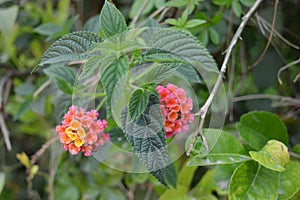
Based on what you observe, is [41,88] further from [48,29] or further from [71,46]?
[71,46]

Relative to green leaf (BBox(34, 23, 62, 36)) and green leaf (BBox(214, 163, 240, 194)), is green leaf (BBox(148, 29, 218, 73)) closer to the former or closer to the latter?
green leaf (BBox(214, 163, 240, 194))

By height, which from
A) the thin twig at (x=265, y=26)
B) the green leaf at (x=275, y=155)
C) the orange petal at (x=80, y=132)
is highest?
the thin twig at (x=265, y=26)

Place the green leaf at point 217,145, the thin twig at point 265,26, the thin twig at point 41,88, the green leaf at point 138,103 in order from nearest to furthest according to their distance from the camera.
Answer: the green leaf at point 138,103, the green leaf at point 217,145, the thin twig at point 265,26, the thin twig at point 41,88

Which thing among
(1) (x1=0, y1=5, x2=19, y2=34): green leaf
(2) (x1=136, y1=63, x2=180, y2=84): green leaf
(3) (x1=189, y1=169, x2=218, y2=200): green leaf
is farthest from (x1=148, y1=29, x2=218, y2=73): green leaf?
(1) (x1=0, y1=5, x2=19, y2=34): green leaf

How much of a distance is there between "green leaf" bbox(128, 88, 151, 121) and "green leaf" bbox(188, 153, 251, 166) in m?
0.12

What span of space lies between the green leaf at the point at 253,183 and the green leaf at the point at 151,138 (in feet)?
0.41

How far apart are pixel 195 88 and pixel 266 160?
27cm

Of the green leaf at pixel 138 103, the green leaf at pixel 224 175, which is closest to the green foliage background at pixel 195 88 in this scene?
the green leaf at pixel 224 175

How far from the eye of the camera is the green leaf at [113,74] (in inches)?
24.5

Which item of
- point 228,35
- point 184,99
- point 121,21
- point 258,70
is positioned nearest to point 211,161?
point 184,99

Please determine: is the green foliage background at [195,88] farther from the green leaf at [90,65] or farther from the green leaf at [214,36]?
the green leaf at [90,65]

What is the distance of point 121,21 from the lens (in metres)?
0.65

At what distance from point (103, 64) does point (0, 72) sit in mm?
711

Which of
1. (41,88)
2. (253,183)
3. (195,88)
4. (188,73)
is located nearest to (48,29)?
(41,88)
